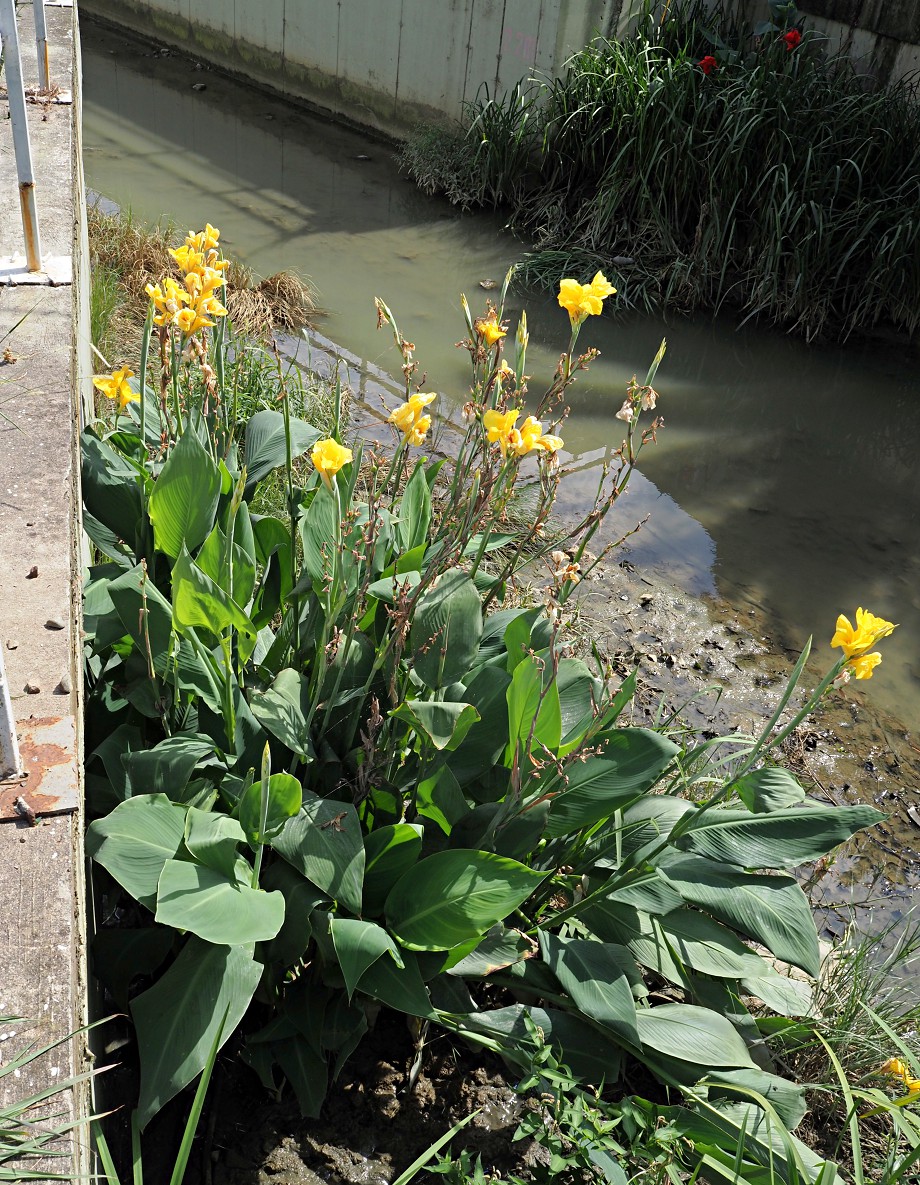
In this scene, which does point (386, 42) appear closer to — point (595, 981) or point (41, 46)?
point (41, 46)

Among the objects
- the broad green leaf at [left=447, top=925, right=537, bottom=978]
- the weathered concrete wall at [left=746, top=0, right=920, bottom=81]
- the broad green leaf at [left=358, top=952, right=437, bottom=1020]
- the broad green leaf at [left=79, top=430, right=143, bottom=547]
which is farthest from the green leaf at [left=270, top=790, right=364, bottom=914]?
the weathered concrete wall at [left=746, top=0, right=920, bottom=81]

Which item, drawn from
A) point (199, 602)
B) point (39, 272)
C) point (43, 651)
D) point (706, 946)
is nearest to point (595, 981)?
point (706, 946)

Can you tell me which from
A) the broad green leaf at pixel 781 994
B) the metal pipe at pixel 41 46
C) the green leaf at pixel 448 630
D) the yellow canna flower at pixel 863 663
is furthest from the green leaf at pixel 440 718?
the metal pipe at pixel 41 46

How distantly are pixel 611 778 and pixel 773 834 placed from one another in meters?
0.30

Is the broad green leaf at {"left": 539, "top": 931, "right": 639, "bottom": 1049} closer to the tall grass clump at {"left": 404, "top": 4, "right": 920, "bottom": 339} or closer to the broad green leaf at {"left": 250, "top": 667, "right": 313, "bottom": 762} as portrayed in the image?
the broad green leaf at {"left": 250, "top": 667, "right": 313, "bottom": 762}

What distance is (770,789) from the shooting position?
182 centimetres

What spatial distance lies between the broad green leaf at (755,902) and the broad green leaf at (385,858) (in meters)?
0.44

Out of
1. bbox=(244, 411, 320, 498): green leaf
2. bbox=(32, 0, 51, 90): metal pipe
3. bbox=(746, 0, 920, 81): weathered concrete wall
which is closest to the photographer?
bbox=(244, 411, 320, 498): green leaf

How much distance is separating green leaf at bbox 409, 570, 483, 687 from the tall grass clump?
5021 millimetres

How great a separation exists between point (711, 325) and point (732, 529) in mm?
2286

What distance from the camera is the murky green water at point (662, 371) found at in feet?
14.3

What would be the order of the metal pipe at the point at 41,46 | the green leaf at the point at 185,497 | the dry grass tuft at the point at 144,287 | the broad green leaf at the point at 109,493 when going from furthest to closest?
the dry grass tuft at the point at 144,287 → the metal pipe at the point at 41,46 → the broad green leaf at the point at 109,493 → the green leaf at the point at 185,497

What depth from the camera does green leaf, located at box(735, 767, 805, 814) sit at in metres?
1.81

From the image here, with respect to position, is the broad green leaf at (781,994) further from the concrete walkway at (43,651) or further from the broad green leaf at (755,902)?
the concrete walkway at (43,651)
